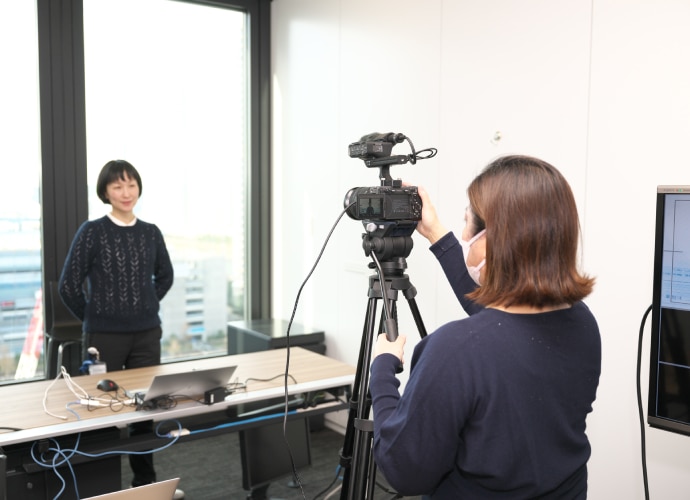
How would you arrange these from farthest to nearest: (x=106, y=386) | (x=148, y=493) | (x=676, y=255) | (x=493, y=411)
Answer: (x=106, y=386) < (x=148, y=493) < (x=676, y=255) < (x=493, y=411)

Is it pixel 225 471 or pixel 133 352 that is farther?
pixel 225 471

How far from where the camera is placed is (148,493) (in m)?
1.95

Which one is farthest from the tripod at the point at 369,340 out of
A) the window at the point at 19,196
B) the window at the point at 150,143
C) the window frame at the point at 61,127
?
the window at the point at 19,196

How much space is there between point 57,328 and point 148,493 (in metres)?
2.09

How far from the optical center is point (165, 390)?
236cm

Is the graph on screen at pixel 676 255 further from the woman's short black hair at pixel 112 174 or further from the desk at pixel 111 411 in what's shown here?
the woman's short black hair at pixel 112 174

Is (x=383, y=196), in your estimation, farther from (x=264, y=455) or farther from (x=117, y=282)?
(x=117, y=282)

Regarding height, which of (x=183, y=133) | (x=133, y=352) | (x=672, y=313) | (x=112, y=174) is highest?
(x=183, y=133)

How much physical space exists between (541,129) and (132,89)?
2.77 m

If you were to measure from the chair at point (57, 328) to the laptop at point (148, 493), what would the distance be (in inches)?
74.4

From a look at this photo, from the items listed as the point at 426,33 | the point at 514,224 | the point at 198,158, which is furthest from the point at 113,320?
the point at 514,224

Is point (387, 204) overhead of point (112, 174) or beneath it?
beneath

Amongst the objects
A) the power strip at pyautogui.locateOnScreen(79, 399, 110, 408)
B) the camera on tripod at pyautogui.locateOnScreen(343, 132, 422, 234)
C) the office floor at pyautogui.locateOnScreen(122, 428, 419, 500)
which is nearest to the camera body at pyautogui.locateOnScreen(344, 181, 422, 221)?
the camera on tripod at pyautogui.locateOnScreen(343, 132, 422, 234)

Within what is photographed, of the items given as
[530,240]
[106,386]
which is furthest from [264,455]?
[530,240]
